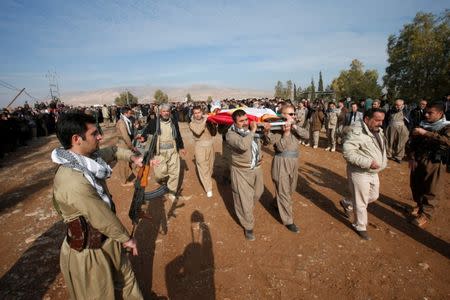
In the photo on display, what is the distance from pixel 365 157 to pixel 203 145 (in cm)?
329

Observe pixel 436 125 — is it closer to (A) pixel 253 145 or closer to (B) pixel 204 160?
(A) pixel 253 145

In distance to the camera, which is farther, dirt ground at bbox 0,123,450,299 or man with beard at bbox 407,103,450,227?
man with beard at bbox 407,103,450,227

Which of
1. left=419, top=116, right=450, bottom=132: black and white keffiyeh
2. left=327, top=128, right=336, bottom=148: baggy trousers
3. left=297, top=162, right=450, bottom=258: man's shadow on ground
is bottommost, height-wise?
left=297, top=162, right=450, bottom=258: man's shadow on ground

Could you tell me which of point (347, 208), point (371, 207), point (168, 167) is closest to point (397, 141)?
point (371, 207)

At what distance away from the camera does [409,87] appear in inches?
1126

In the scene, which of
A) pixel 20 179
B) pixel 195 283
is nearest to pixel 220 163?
pixel 195 283

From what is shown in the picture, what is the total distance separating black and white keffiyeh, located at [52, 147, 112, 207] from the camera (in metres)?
1.87

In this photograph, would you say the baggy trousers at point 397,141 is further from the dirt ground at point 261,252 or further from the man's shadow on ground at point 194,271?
the man's shadow on ground at point 194,271

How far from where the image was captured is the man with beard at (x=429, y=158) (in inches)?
156

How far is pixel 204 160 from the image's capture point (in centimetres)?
581

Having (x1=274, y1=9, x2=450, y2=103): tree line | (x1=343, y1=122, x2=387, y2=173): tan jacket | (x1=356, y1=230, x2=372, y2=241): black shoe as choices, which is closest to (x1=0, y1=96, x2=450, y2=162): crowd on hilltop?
(x1=343, y1=122, x2=387, y2=173): tan jacket

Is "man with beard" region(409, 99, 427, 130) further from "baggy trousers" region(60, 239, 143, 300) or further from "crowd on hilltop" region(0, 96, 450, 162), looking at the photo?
"baggy trousers" region(60, 239, 143, 300)

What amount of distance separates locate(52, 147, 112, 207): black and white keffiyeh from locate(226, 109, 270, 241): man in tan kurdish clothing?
6.83 feet

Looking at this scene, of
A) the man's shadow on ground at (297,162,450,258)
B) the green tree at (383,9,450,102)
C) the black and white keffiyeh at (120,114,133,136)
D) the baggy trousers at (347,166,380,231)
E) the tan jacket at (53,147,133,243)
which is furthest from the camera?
the green tree at (383,9,450,102)
